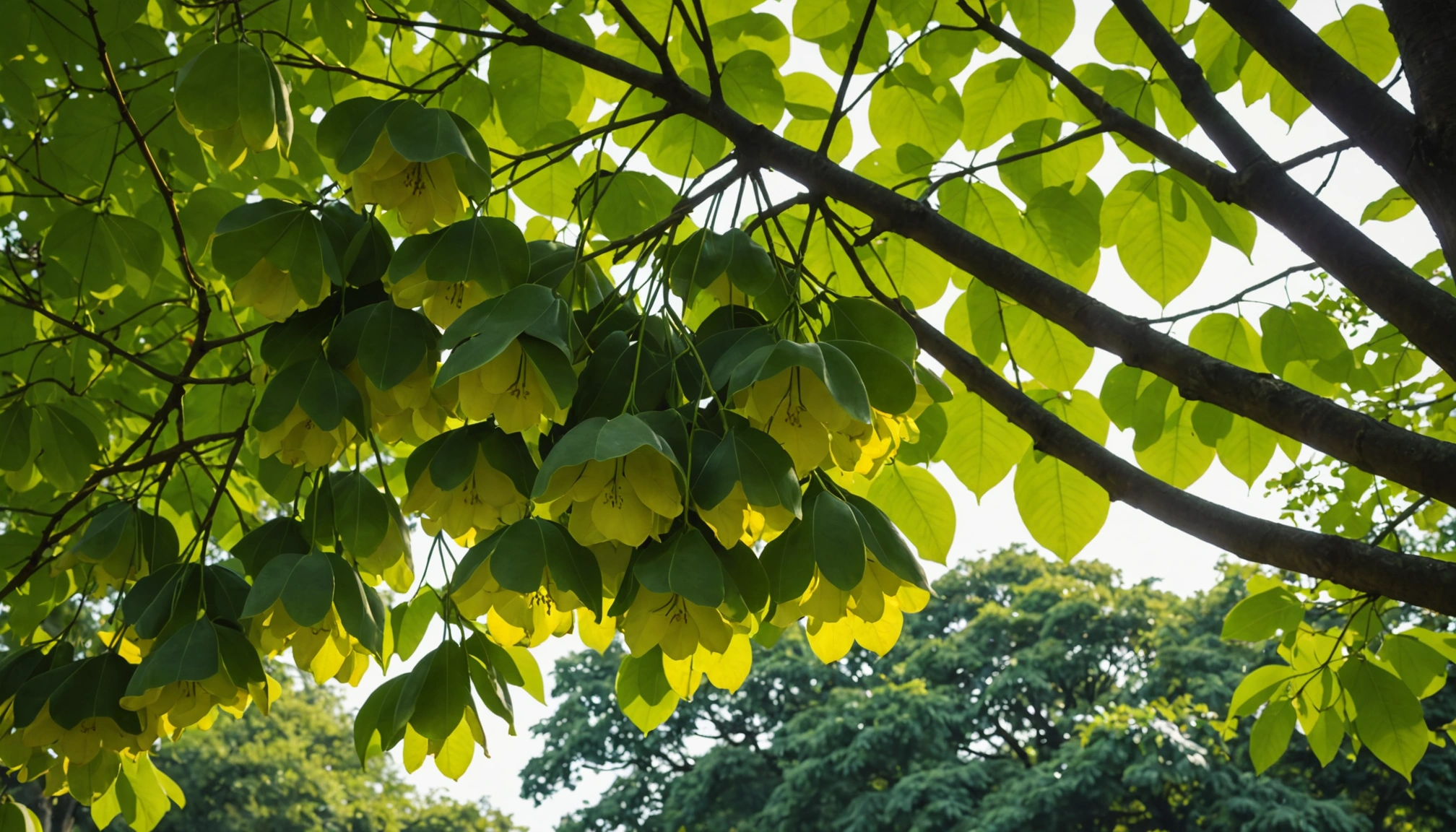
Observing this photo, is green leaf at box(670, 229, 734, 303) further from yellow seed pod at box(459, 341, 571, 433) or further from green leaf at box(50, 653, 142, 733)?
green leaf at box(50, 653, 142, 733)

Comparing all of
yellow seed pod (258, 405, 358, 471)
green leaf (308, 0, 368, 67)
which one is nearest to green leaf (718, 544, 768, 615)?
yellow seed pod (258, 405, 358, 471)

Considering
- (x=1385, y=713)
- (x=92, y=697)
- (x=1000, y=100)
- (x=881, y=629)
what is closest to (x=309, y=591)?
(x=92, y=697)

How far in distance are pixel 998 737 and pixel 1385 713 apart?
2130 cm

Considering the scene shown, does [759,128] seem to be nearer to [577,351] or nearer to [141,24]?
[577,351]

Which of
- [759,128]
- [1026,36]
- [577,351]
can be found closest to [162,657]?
[577,351]

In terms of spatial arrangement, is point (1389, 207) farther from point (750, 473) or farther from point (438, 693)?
point (438, 693)

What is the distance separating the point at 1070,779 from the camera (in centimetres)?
1819

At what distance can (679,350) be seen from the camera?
1.14 metres

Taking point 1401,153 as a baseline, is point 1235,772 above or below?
above

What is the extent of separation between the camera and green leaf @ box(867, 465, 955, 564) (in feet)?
5.87

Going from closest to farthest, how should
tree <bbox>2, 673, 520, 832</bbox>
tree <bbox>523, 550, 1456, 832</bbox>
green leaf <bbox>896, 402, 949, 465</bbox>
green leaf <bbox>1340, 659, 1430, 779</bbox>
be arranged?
green leaf <bbox>896, 402, 949, 465</bbox> < green leaf <bbox>1340, 659, 1430, 779</bbox> < tree <bbox>523, 550, 1456, 832</bbox> < tree <bbox>2, 673, 520, 832</bbox>

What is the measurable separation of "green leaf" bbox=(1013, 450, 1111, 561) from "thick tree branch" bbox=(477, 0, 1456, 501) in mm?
525

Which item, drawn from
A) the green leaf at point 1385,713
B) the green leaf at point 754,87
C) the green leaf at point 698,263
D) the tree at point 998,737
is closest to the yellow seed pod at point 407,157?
the green leaf at point 698,263

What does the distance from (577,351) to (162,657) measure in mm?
652
